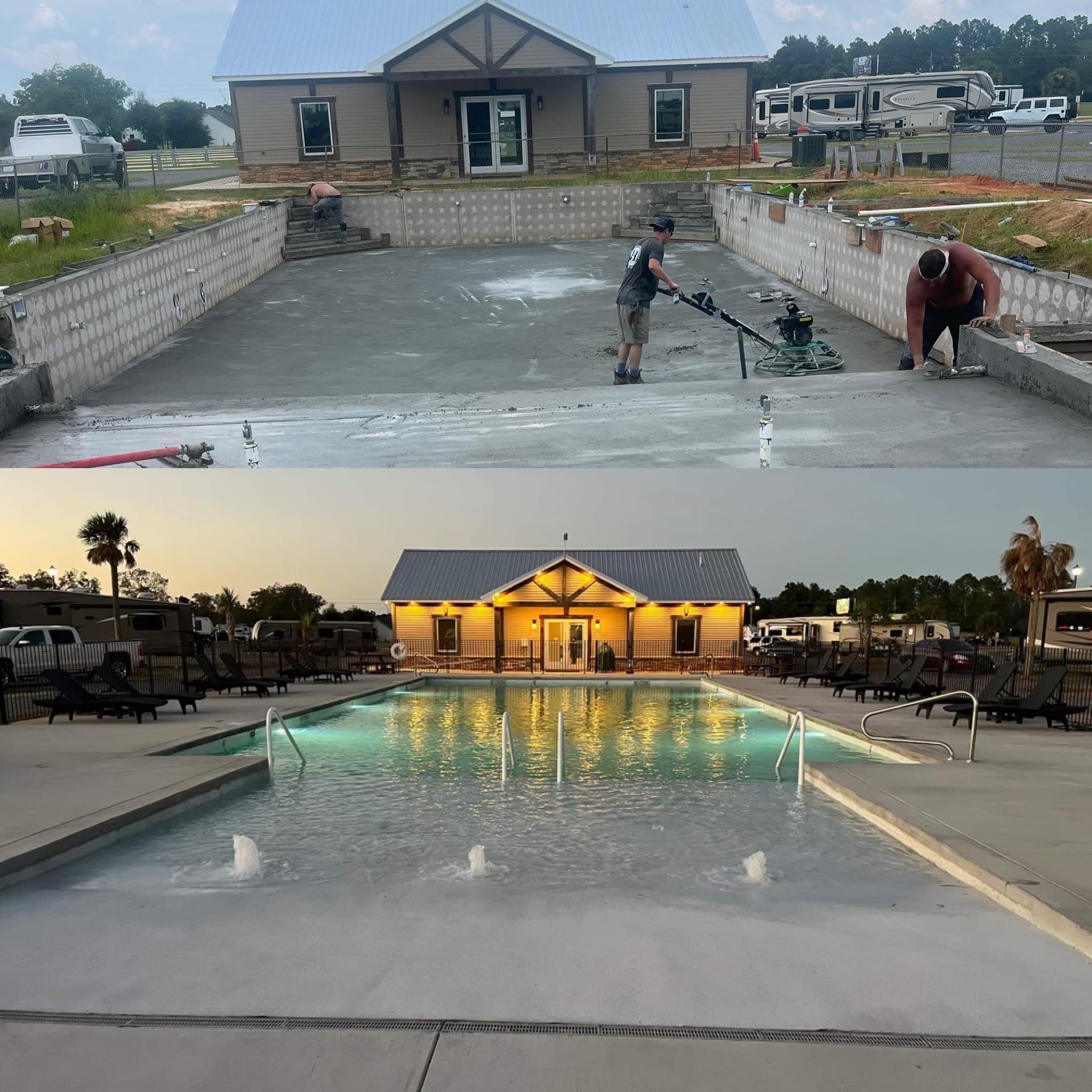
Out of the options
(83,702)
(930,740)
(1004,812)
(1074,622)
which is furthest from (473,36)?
(1004,812)

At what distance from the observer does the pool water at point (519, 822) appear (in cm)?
511

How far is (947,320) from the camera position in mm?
12172

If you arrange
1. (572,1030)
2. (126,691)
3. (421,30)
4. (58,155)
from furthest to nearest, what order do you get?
1. (421,30)
2. (58,155)
3. (126,691)
4. (572,1030)

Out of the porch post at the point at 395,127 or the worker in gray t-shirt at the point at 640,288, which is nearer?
the worker in gray t-shirt at the point at 640,288

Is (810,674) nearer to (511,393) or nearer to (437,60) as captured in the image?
(511,393)

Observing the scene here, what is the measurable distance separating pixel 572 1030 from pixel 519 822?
320 cm

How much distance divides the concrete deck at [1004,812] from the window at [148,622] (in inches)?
845

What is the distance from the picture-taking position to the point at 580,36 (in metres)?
31.8

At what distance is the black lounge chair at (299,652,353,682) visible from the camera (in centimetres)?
1920

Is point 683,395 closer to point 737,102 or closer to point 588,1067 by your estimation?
point 588,1067

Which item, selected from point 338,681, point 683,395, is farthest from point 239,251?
point 683,395

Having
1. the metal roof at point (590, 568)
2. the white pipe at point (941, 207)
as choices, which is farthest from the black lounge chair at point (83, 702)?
the metal roof at point (590, 568)

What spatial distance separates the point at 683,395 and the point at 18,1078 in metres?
8.85

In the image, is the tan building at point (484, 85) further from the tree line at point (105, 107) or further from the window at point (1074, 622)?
the window at point (1074, 622)
